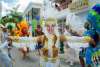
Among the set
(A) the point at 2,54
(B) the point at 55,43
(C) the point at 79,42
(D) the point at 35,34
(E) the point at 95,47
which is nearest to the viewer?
(E) the point at 95,47

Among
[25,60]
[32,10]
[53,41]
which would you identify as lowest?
[25,60]

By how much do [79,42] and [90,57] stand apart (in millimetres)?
201

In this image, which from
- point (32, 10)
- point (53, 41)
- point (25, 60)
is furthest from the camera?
point (25, 60)

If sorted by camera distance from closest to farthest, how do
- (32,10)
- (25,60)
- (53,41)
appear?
(53,41) → (32,10) → (25,60)

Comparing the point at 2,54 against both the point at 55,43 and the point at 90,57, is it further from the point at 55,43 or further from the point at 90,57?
the point at 90,57

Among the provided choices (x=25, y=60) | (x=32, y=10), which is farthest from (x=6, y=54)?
(x=32, y=10)

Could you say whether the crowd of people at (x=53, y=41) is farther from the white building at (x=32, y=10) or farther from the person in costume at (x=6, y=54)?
the white building at (x=32, y=10)

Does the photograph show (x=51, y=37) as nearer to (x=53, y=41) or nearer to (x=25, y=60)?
(x=53, y=41)

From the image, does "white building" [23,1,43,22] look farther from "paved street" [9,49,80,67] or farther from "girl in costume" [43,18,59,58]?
"paved street" [9,49,80,67]

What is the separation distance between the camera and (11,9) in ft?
8.43

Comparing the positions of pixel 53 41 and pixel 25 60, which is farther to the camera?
pixel 25 60

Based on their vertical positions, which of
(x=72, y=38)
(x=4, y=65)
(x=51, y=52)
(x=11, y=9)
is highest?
(x=11, y=9)

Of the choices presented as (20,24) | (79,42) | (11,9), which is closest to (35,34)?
(20,24)

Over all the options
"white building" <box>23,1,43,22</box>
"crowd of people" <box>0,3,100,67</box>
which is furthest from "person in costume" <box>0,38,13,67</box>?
"white building" <box>23,1,43,22</box>
